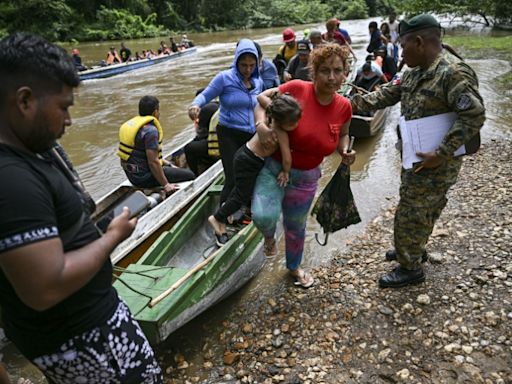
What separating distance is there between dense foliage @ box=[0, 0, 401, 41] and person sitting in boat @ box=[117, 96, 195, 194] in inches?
1184

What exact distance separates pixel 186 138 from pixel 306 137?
7.70 m

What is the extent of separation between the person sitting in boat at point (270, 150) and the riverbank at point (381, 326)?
3.85 feet

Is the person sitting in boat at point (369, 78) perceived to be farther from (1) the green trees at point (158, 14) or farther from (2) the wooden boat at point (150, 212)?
(1) the green trees at point (158, 14)

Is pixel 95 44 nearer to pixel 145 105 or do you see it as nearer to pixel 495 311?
pixel 145 105

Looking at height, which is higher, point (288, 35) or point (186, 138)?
Result: point (288, 35)

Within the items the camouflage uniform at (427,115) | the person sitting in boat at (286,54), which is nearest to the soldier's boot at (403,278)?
Answer: the camouflage uniform at (427,115)

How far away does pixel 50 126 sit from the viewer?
1281mm

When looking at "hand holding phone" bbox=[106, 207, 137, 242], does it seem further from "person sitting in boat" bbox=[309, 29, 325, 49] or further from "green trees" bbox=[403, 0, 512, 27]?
"green trees" bbox=[403, 0, 512, 27]

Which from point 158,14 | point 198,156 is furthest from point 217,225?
point 158,14

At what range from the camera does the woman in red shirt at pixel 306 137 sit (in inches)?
113

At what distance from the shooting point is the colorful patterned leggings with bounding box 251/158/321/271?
3.08 meters

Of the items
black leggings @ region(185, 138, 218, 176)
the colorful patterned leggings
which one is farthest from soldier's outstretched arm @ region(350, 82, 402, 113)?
black leggings @ region(185, 138, 218, 176)

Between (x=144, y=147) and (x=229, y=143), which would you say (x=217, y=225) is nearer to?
(x=229, y=143)

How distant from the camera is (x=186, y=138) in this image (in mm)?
10219
